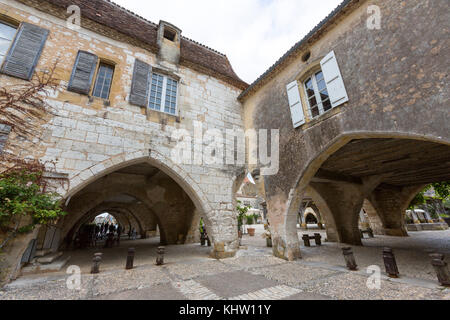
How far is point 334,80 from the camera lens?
451 centimetres

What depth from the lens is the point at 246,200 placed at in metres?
30.9

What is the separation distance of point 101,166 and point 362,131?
5.77 m

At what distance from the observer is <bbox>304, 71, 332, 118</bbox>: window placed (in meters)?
4.99

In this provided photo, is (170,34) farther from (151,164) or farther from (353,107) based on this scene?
(353,107)

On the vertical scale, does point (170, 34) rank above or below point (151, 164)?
above

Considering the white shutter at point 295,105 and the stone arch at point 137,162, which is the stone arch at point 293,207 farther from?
the stone arch at point 137,162

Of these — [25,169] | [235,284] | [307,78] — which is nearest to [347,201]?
[307,78]

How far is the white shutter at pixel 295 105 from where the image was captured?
532cm

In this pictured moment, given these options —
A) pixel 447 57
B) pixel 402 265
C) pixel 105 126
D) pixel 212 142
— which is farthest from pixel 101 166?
pixel 402 265

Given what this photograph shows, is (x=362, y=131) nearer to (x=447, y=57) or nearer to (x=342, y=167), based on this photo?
(x=447, y=57)

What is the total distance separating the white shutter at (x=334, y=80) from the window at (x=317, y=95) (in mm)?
339

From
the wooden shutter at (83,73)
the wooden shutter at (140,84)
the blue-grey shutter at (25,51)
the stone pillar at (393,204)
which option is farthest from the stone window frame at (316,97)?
the stone pillar at (393,204)

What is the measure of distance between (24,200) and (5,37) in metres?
4.07
